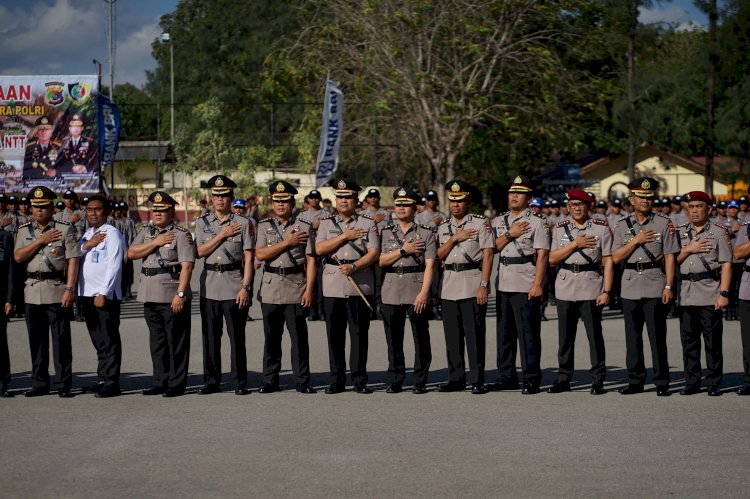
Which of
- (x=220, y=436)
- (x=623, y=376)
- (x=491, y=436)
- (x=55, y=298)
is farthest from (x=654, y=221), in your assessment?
(x=55, y=298)

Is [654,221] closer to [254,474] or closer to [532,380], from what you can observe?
[532,380]

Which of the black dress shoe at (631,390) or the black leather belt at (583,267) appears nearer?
the black dress shoe at (631,390)

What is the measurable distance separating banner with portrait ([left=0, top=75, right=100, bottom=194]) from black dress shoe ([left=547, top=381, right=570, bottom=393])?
15401 millimetres

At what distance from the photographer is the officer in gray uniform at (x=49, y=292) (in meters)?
10.5

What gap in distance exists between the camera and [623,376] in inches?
463

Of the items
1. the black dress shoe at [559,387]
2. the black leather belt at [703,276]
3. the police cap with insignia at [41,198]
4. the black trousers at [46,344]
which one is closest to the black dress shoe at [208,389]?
the black trousers at [46,344]

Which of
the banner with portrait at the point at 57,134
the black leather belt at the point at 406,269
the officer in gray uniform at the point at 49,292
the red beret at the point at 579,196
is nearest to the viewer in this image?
the officer in gray uniform at the point at 49,292

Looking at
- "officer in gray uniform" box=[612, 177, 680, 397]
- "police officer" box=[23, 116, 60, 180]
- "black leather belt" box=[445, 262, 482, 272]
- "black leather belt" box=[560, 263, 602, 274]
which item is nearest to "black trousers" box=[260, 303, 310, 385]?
"black leather belt" box=[445, 262, 482, 272]

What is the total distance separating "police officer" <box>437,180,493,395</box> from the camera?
10.7 meters

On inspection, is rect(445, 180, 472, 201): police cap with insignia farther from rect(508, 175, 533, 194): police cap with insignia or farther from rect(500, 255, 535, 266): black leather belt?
rect(500, 255, 535, 266): black leather belt

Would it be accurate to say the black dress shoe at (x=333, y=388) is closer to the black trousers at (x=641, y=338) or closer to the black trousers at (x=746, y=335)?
the black trousers at (x=641, y=338)

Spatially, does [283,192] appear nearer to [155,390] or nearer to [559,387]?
[155,390]

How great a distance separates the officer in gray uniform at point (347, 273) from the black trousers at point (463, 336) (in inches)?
31.5

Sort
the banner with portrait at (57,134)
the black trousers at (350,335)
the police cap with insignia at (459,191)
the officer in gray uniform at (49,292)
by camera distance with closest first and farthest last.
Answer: the officer in gray uniform at (49,292), the black trousers at (350,335), the police cap with insignia at (459,191), the banner with portrait at (57,134)
